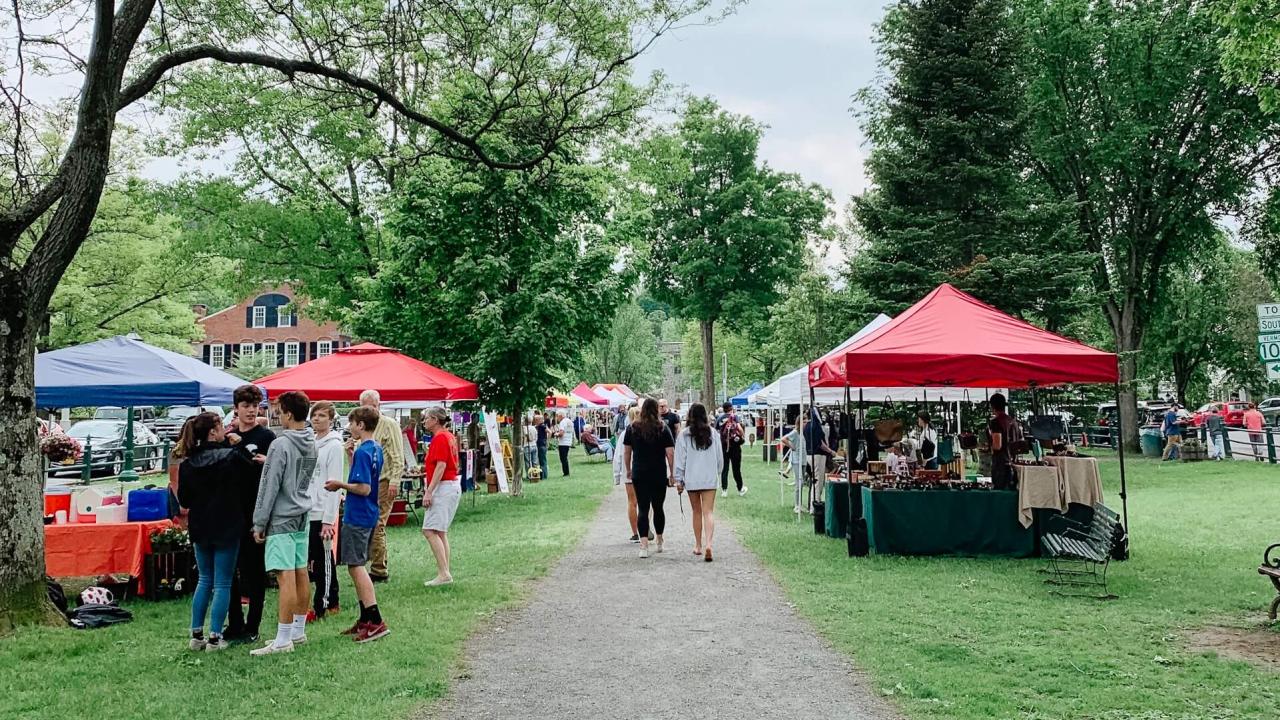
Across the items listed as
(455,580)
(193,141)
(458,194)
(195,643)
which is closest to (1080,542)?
(455,580)

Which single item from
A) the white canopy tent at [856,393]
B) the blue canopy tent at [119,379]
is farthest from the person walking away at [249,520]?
the white canopy tent at [856,393]

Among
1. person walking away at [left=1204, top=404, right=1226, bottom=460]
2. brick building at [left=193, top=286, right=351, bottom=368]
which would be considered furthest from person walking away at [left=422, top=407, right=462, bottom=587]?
brick building at [left=193, top=286, right=351, bottom=368]

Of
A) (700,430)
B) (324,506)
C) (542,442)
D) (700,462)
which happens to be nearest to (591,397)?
(542,442)

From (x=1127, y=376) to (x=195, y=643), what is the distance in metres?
27.4

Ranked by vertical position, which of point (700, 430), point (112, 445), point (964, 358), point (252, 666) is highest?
point (964, 358)

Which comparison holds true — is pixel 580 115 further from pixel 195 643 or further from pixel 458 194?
pixel 195 643

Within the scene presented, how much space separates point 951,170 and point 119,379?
2085cm

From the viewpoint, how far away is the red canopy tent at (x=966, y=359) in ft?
33.3

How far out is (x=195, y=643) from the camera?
641 centimetres

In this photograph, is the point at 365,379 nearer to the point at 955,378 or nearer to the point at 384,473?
the point at 384,473

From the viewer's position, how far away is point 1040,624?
7.04 metres

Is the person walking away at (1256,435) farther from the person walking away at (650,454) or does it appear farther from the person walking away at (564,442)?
the person walking away at (650,454)

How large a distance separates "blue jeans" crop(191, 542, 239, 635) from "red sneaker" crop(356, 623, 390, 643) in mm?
957

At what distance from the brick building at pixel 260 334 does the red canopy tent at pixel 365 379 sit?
1875 inches
